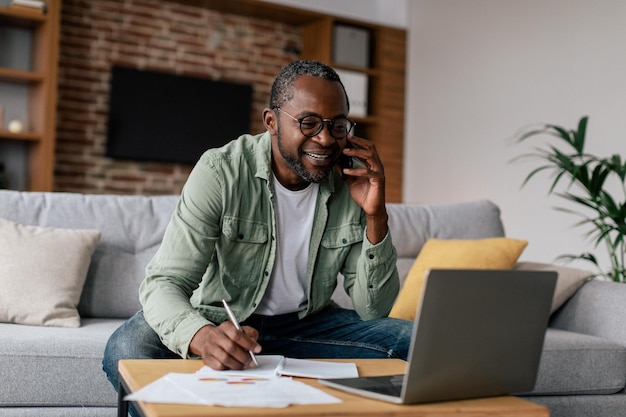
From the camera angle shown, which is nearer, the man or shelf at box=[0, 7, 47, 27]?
the man

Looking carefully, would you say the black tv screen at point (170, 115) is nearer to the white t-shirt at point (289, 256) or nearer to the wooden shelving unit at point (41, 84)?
the wooden shelving unit at point (41, 84)

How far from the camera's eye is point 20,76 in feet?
16.9

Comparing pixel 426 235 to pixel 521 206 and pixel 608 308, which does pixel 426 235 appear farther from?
pixel 521 206

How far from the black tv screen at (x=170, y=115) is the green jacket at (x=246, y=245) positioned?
3947 millimetres

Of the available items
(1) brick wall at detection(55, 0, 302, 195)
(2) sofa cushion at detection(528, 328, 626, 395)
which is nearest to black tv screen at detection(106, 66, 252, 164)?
(1) brick wall at detection(55, 0, 302, 195)

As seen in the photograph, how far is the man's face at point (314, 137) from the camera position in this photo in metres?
1.82

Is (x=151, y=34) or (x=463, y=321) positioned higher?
→ (x=151, y=34)

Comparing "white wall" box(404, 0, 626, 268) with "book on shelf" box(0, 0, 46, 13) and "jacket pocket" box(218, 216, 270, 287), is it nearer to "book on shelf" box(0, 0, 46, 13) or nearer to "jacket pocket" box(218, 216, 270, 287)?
"book on shelf" box(0, 0, 46, 13)

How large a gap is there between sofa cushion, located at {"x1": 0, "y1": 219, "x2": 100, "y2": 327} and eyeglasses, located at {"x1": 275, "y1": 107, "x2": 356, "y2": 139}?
107 centimetres

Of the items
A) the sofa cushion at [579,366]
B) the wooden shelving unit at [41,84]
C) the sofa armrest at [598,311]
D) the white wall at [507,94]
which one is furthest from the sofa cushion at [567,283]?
the wooden shelving unit at [41,84]

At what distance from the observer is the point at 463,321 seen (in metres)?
1.25

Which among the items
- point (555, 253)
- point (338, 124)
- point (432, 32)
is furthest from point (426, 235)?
point (432, 32)

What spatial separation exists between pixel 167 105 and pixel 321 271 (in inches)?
165

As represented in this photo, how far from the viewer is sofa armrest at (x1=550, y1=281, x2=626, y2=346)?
2.67m
